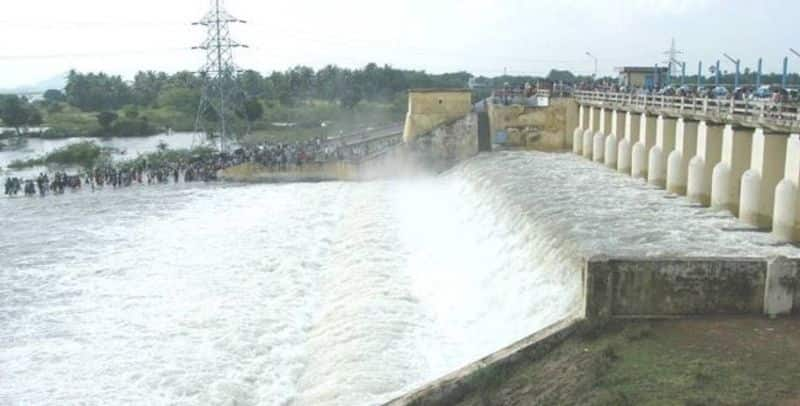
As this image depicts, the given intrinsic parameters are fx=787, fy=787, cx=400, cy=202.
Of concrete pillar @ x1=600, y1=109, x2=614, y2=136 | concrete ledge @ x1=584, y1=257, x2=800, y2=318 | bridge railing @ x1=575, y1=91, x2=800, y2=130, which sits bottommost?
concrete ledge @ x1=584, y1=257, x2=800, y2=318

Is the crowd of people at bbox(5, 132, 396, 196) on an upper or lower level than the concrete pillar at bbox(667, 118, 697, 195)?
lower

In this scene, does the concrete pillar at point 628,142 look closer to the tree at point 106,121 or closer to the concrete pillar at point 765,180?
the concrete pillar at point 765,180

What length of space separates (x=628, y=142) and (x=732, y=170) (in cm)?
856

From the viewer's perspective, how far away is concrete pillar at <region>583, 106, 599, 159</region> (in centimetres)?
3247

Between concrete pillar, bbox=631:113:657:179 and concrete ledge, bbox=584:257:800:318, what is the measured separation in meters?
15.2

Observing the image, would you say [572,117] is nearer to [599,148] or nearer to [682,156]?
[599,148]

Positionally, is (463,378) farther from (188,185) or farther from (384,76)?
(384,76)

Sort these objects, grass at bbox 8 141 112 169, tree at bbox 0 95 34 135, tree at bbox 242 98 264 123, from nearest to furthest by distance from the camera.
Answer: grass at bbox 8 141 112 169, tree at bbox 242 98 264 123, tree at bbox 0 95 34 135

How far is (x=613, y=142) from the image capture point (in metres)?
29.3

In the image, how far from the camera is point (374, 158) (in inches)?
1414

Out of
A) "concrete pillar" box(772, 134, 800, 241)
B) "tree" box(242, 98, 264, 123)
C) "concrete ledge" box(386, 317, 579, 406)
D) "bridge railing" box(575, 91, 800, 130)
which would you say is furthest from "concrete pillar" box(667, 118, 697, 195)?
"tree" box(242, 98, 264, 123)

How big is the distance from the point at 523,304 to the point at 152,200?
895 inches

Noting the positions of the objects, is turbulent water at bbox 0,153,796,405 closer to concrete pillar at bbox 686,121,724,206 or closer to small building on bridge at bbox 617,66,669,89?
concrete pillar at bbox 686,121,724,206

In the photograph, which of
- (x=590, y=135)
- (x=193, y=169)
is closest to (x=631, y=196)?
(x=590, y=135)
